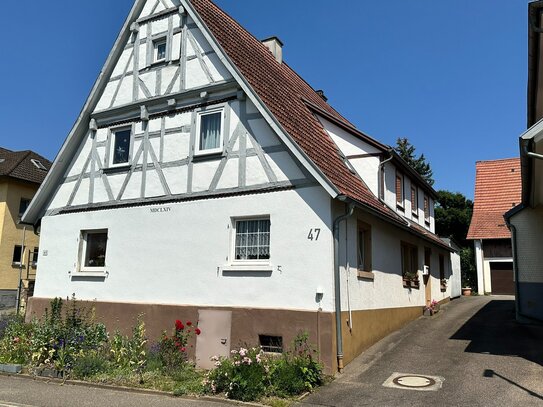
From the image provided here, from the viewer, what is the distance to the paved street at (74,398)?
8.08m

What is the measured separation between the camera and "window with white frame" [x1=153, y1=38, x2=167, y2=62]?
530 inches

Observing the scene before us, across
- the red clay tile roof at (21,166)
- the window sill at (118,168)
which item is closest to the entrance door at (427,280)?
the window sill at (118,168)

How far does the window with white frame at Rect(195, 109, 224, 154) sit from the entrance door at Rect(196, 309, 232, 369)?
3971 mm

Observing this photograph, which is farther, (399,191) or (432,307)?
(432,307)

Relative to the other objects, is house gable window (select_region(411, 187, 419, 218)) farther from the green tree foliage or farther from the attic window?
the green tree foliage

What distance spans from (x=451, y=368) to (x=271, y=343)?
3.68 m

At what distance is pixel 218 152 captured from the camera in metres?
11.7

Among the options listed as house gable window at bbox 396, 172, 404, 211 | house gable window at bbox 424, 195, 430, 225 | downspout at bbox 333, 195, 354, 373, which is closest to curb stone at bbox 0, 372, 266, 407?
downspout at bbox 333, 195, 354, 373

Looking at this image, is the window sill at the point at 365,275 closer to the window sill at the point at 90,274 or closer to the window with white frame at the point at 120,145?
the window sill at the point at 90,274

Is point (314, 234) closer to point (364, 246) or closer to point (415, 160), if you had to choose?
point (364, 246)

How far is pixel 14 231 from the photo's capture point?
97.0 feet

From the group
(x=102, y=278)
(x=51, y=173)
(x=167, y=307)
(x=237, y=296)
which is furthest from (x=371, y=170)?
(x=51, y=173)

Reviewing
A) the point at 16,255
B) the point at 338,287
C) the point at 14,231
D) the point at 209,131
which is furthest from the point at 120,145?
the point at 16,255

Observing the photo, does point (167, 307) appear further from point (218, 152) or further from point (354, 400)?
point (354, 400)
